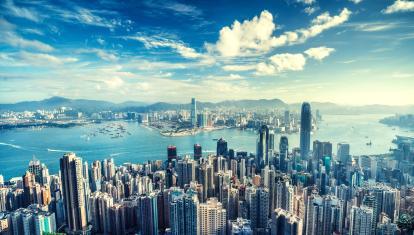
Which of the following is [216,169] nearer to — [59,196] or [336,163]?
[336,163]

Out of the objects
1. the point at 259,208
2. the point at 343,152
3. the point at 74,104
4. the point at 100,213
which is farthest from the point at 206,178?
the point at 74,104

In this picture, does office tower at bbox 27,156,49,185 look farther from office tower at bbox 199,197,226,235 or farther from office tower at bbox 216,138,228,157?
office tower at bbox 216,138,228,157

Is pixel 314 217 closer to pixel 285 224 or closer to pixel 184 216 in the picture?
pixel 285 224

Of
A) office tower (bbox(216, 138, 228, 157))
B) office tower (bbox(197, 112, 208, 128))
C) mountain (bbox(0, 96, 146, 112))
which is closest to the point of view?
office tower (bbox(216, 138, 228, 157))

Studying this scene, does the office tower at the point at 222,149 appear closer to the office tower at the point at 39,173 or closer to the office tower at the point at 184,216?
the office tower at the point at 184,216

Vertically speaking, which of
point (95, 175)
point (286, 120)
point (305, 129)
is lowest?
point (95, 175)

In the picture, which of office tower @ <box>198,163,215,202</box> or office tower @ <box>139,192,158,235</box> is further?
office tower @ <box>198,163,215,202</box>

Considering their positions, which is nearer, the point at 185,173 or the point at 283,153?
the point at 185,173

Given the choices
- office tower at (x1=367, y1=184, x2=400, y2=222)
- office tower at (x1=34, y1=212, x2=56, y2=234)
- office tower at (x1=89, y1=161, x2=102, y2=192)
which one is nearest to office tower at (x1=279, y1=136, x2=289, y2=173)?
office tower at (x1=367, y1=184, x2=400, y2=222)
